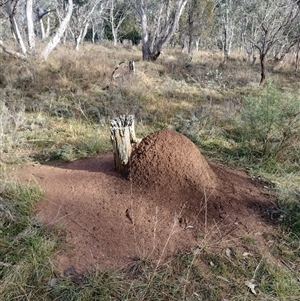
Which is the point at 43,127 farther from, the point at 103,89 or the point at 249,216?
the point at 249,216

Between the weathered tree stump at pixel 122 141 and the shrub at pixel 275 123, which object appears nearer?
the weathered tree stump at pixel 122 141

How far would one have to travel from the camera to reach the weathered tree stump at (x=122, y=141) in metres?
2.85

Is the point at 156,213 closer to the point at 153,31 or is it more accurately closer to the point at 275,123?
the point at 275,123

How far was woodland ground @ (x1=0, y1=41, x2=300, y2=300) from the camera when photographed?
202 centimetres

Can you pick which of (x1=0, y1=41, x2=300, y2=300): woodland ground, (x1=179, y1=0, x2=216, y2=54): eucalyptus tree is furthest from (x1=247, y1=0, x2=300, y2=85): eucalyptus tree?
(x1=179, y1=0, x2=216, y2=54): eucalyptus tree

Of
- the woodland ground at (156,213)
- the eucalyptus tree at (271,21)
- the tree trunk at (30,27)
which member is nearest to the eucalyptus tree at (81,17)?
the tree trunk at (30,27)

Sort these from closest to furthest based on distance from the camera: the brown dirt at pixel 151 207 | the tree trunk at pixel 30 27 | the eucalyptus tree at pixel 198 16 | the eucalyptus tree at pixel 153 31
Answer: the brown dirt at pixel 151 207 → the tree trunk at pixel 30 27 → the eucalyptus tree at pixel 153 31 → the eucalyptus tree at pixel 198 16

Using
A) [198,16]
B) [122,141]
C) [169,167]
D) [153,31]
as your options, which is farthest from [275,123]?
[198,16]

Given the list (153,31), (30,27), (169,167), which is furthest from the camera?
(153,31)

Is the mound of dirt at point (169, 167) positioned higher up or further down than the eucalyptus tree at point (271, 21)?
further down

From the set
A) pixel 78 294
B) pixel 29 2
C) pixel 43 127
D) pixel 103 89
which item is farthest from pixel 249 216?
pixel 29 2

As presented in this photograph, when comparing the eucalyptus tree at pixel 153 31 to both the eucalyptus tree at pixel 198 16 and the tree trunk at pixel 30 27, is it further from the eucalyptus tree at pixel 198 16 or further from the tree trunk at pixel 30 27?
the eucalyptus tree at pixel 198 16

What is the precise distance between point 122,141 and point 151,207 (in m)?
0.74

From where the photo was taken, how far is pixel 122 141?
2.87 metres
